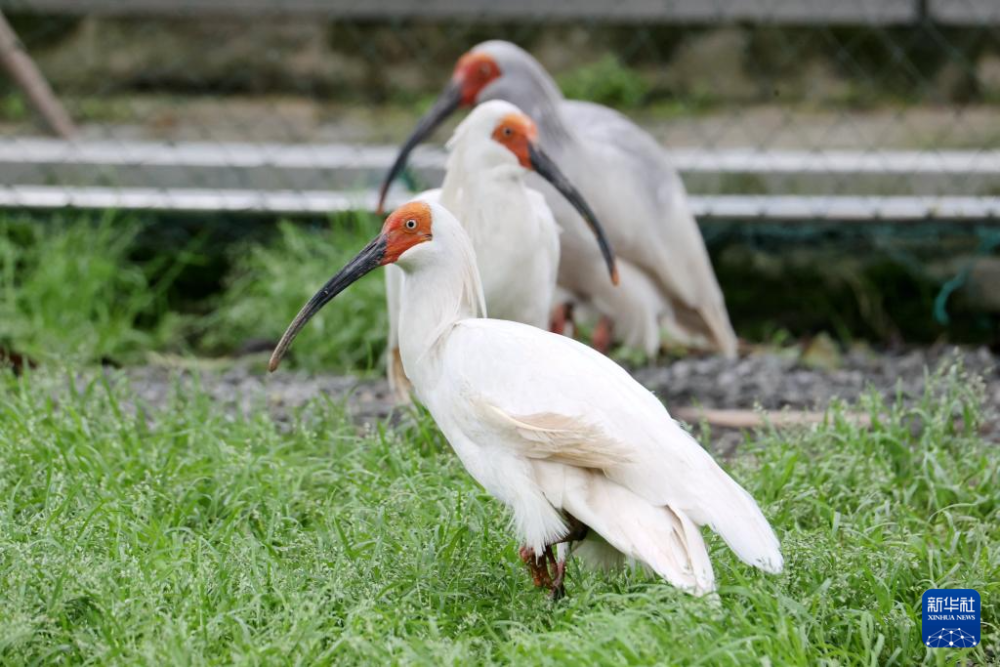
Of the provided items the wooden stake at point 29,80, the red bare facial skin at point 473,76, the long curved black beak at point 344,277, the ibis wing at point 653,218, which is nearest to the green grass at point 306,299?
the red bare facial skin at point 473,76

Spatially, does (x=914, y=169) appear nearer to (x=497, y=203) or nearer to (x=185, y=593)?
(x=497, y=203)

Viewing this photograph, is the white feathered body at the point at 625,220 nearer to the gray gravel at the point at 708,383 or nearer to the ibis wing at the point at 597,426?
the gray gravel at the point at 708,383

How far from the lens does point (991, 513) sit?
12.4ft

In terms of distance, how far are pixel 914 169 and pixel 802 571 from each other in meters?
3.57

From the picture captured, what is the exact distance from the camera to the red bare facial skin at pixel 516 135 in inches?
164

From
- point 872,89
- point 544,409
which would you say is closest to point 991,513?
point 544,409

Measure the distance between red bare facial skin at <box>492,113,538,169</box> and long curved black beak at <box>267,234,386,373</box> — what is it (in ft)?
3.12

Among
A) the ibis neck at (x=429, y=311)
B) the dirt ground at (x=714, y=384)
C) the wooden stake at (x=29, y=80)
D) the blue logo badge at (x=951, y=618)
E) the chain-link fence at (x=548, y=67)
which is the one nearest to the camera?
the blue logo badge at (x=951, y=618)

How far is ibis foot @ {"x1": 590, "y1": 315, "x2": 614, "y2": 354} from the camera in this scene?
5508mm

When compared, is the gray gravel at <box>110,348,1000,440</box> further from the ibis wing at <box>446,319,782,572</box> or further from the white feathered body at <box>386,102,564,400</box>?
the ibis wing at <box>446,319,782,572</box>

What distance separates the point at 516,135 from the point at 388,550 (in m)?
1.35

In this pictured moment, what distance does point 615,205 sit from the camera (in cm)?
543

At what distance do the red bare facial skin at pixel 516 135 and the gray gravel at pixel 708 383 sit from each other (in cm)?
83

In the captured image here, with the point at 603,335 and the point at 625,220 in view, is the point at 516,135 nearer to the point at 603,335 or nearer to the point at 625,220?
the point at 625,220
